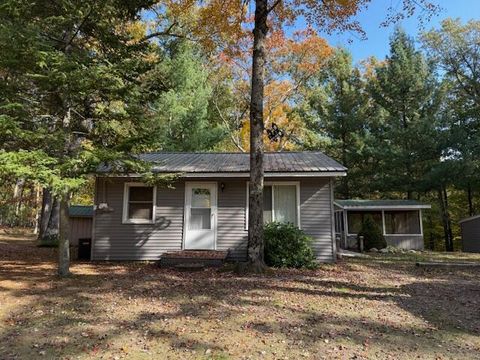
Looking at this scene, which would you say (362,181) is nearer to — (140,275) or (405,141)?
(405,141)

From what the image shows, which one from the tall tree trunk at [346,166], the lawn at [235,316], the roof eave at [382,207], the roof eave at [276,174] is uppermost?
the tall tree trunk at [346,166]

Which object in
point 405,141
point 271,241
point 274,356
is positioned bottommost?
point 274,356

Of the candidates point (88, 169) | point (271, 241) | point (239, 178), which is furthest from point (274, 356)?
point (239, 178)

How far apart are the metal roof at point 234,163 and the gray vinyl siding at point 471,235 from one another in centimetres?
1129

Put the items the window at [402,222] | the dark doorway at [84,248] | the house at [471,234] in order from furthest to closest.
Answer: the window at [402,222] < the house at [471,234] < the dark doorway at [84,248]

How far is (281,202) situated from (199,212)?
250 centimetres

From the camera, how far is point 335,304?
6309mm

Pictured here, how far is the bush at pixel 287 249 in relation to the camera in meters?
10.0

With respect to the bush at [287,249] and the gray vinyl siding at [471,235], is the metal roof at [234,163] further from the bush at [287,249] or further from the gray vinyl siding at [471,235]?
the gray vinyl siding at [471,235]

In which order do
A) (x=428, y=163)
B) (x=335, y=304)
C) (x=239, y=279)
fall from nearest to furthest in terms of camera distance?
(x=335, y=304), (x=239, y=279), (x=428, y=163)

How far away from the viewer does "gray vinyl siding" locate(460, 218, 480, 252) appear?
760 inches

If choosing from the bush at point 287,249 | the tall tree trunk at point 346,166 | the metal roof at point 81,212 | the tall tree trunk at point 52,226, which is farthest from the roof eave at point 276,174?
the tall tree trunk at point 346,166

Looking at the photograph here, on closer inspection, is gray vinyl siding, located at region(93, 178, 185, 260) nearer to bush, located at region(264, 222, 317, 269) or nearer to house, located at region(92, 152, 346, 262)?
house, located at region(92, 152, 346, 262)

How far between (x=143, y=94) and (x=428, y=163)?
1919 centimetres
